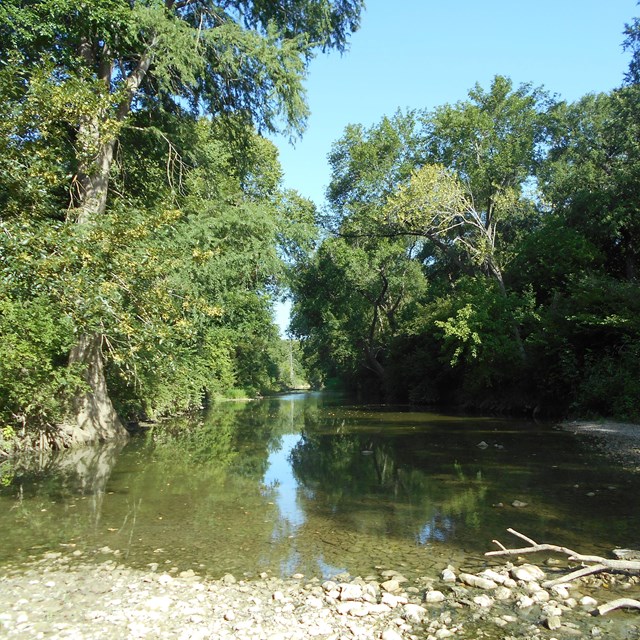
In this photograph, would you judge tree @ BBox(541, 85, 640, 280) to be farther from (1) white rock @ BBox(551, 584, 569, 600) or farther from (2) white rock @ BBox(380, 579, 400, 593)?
(2) white rock @ BBox(380, 579, 400, 593)

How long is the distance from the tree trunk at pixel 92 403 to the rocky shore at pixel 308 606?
10.2 meters

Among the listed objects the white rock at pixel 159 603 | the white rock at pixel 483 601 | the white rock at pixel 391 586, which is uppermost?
the white rock at pixel 483 601

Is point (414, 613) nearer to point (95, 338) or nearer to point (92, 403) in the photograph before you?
point (95, 338)

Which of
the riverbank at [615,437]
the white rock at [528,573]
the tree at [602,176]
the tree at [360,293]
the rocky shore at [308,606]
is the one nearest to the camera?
the rocky shore at [308,606]

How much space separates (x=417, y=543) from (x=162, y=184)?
1624 cm

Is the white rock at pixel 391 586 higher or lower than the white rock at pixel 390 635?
lower

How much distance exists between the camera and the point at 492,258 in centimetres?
2767

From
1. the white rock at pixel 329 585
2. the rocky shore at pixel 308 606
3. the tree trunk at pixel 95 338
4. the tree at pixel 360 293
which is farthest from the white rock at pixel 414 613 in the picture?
the tree at pixel 360 293

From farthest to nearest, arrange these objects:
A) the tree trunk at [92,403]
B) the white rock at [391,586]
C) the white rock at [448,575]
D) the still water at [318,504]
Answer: the tree trunk at [92,403], the still water at [318,504], the white rock at [448,575], the white rock at [391,586]

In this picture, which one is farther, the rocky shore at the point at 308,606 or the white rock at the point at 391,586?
the white rock at the point at 391,586

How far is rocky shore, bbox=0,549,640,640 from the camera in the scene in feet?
14.2

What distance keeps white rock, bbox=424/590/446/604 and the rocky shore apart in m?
0.01

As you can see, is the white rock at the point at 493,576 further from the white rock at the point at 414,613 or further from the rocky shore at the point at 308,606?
the white rock at the point at 414,613

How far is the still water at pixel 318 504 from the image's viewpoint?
21.1 feet
